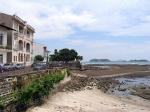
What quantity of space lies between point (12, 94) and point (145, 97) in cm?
2298

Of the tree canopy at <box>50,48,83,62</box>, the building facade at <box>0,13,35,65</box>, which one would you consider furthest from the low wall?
the tree canopy at <box>50,48,83,62</box>

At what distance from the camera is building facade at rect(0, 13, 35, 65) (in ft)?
240

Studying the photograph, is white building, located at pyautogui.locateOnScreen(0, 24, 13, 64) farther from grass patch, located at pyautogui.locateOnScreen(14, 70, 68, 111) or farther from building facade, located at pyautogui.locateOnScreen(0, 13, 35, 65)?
grass patch, located at pyautogui.locateOnScreen(14, 70, 68, 111)

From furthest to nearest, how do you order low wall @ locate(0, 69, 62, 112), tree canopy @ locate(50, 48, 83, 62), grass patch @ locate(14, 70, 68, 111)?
1. tree canopy @ locate(50, 48, 83, 62)
2. grass patch @ locate(14, 70, 68, 111)
3. low wall @ locate(0, 69, 62, 112)

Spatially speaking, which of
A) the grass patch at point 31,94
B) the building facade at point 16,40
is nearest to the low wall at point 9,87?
the grass patch at point 31,94

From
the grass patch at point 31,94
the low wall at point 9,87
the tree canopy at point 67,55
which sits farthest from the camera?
the tree canopy at point 67,55

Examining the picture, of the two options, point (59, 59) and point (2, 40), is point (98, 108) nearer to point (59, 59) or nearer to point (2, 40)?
point (2, 40)

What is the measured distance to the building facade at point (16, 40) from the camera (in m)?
73.0

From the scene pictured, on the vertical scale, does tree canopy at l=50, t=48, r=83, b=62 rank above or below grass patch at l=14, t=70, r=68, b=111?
above

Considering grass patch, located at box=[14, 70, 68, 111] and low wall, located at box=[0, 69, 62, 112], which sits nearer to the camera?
low wall, located at box=[0, 69, 62, 112]

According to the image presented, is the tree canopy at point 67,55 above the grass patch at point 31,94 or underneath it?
above

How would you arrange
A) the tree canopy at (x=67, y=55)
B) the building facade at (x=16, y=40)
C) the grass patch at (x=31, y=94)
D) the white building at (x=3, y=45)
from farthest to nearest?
1. the tree canopy at (x=67, y=55)
2. the building facade at (x=16, y=40)
3. the white building at (x=3, y=45)
4. the grass patch at (x=31, y=94)

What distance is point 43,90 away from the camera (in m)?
28.4

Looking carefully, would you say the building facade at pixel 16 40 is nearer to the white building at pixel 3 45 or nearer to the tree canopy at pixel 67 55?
the white building at pixel 3 45
